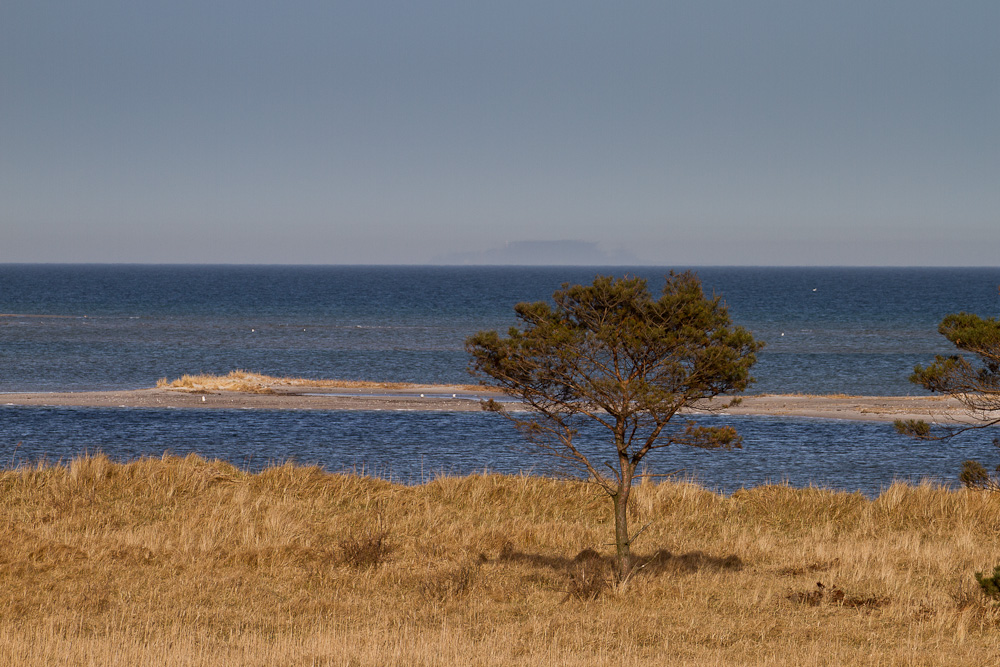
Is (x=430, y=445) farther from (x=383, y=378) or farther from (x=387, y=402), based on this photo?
(x=383, y=378)

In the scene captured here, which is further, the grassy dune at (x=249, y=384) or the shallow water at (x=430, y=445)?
the grassy dune at (x=249, y=384)

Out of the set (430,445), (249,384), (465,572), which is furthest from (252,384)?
(465,572)

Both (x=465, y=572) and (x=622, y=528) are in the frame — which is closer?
(x=622, y=528)

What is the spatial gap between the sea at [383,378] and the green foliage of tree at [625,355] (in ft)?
3.87

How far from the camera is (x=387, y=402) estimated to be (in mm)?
48094

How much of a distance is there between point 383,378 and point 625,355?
162 ft

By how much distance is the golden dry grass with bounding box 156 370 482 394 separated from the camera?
5144 centimetres

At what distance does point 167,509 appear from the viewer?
61.8ft

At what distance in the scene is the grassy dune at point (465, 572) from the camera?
10516mm

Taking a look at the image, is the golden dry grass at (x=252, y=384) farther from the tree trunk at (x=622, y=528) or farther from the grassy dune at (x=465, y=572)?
the tree trunk at (x=622, y=528)

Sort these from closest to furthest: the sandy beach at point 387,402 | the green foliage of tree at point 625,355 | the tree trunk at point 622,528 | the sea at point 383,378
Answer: the green foliage of tree at point 625,355
the tree trunk at point 622,528
the sea at point 383,378
the sandy beach at point 387,402

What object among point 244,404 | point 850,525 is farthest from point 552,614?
point 244,404

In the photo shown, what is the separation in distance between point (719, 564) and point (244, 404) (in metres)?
35.7

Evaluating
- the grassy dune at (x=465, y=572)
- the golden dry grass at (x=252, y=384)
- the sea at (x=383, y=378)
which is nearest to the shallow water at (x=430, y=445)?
the sea at (x=383, y=378)
